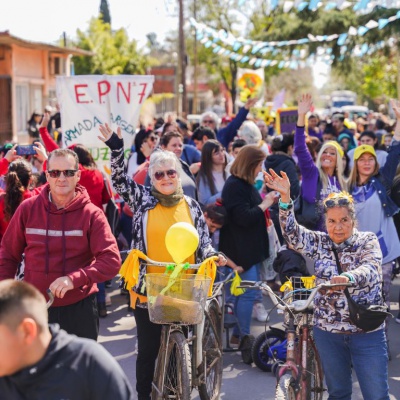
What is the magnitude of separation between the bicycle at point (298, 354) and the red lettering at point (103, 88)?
5.54 meters

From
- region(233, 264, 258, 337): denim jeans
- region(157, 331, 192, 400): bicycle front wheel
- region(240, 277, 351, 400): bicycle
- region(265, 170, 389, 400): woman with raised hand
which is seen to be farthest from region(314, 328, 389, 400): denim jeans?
region(233, 264, 258, 337): denim jeans

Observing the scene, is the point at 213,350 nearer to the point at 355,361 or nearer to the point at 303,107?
the point at 355,361

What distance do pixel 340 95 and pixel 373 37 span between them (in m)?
54.4

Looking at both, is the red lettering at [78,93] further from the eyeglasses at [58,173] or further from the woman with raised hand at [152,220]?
the eyeglasses at [58,173]

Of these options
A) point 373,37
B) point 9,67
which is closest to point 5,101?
point 9,67

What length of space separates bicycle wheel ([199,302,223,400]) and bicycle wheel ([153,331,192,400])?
1.64 feet

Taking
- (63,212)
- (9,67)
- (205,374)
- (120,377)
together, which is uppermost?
(9,67)

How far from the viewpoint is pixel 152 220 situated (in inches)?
226

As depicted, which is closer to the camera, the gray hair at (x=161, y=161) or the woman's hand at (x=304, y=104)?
the gray hair at (x=161, y=161)

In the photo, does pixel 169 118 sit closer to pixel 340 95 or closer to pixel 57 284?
pixel 57 284

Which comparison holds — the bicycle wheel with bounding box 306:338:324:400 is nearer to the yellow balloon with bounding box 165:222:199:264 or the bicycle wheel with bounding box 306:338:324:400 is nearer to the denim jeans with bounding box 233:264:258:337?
the yellow balloon with bounding box 165:222:199:264

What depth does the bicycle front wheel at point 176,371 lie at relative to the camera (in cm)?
530

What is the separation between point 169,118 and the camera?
1589 cm

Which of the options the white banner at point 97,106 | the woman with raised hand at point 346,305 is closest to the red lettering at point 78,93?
the white banner at point 97,106
